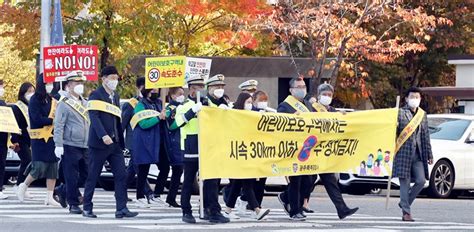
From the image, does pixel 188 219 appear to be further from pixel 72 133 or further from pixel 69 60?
pixel 69 60

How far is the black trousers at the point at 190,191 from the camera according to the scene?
50.2ft

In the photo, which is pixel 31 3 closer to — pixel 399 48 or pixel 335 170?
pixel 399 48

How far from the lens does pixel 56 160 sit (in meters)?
18.1

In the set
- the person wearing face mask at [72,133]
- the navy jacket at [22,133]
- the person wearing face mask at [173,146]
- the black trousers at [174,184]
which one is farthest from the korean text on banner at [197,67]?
the person wearing face mask at [72,133]

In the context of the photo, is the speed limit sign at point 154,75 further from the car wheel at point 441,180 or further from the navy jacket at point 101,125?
the car wheel at point 441,180

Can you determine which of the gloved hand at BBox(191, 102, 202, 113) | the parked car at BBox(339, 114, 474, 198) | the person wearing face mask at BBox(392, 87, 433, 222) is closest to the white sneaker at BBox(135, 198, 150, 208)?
the gloved hand at BBox(191, 102, 202, 113)

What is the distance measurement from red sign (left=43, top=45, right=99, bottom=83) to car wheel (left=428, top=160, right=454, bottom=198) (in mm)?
6685

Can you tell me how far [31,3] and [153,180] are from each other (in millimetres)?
9010

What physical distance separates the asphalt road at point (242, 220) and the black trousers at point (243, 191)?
0.82 ft

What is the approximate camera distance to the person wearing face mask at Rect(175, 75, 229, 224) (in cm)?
1526

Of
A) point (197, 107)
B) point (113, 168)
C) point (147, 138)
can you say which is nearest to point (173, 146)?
point (147, 138)

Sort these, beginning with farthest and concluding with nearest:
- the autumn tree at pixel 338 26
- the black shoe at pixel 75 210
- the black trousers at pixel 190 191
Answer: the autumn tree at pixel 338 26, the black shoe at pixel 75 210, the black trousers at pixel 190 191

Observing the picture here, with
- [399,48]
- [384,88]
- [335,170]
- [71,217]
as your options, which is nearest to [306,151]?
[335,170]

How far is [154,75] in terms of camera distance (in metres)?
18.0
